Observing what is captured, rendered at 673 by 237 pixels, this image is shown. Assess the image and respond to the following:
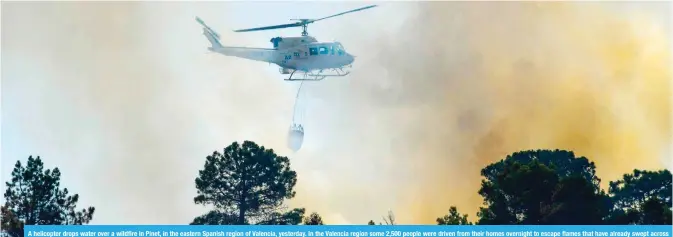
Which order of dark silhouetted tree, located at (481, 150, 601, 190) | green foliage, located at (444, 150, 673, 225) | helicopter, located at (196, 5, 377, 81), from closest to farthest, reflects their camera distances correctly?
green foliage, located at (444, 150, 673, 225) < helicopter, located at (196, 5, 377, 81) < dark silhouetted tree, located at (481, 150, 601, 190)

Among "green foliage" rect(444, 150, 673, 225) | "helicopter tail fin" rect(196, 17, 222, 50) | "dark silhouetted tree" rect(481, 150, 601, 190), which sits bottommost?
"green foliage" rect(444, 150, 673, 225)

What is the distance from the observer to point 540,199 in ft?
254

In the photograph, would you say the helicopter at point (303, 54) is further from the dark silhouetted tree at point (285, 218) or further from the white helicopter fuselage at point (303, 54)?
the dark silhouetted tree at point (285, 218)

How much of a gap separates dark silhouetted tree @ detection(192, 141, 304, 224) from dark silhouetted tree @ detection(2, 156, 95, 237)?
869 centimetres

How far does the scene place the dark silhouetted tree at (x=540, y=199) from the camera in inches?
2965

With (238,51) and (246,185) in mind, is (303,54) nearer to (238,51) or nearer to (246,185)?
(238,51)

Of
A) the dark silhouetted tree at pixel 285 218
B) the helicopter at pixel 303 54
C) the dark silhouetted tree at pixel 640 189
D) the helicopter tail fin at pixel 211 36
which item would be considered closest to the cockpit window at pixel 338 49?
the helicopter at pixel 303 54

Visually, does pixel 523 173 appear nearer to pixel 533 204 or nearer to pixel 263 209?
pixel 533 204

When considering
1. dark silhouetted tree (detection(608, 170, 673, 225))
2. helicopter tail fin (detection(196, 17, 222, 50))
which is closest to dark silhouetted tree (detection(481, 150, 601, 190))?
dark silhouetted tree (detection(608, 170, 673, 225))

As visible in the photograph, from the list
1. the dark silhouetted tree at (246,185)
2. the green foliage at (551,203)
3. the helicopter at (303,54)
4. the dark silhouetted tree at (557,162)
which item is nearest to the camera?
the green foliage at (551,203)

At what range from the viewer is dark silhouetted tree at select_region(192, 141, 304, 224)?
289ft

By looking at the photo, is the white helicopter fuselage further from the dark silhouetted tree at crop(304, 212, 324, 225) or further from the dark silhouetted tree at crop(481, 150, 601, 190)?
the dark silhouetted tree at crop(481, 150, 601, 190)

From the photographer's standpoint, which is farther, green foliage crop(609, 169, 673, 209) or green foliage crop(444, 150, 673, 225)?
green foliage crop(609, 169, 673, 209)

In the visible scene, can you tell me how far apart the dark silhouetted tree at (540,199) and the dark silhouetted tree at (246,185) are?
14339 mm
